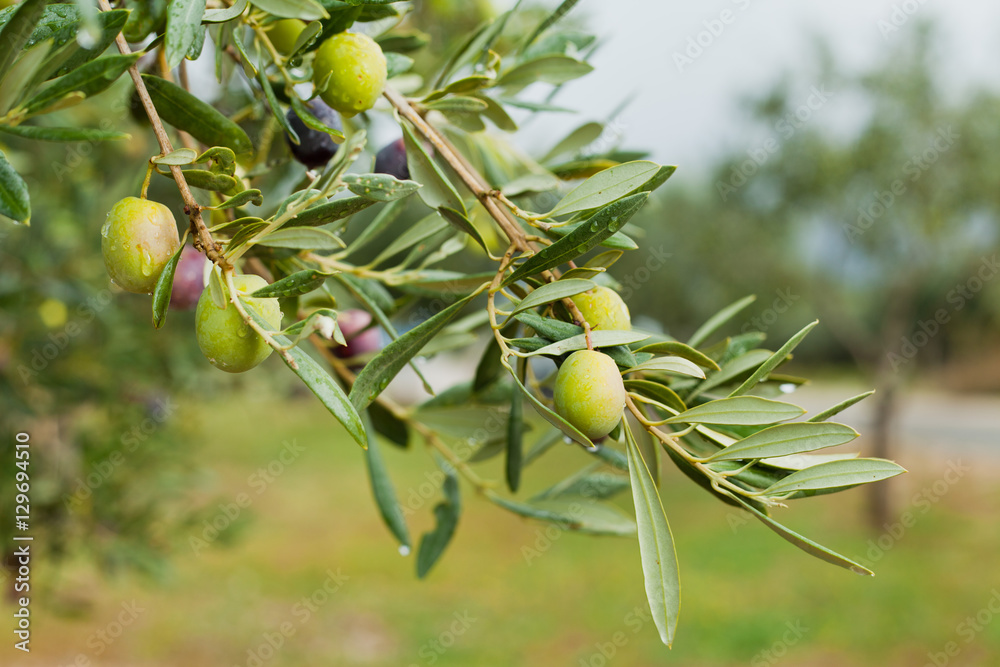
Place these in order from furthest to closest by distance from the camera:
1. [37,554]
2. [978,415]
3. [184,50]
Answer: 1. [978,415]
2. [37,554]
3. [184,50]

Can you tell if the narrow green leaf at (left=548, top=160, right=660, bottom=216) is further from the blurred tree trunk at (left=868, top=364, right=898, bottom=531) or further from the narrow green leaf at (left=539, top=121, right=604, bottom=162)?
the blurred tree trunk at (left=868, top=364, right=898, bottom=531)

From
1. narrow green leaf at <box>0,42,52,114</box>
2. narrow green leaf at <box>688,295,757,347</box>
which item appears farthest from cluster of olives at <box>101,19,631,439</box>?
narrow green leaf at <box>688,295,757,347</box>

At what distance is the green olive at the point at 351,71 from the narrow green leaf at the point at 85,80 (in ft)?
0.69

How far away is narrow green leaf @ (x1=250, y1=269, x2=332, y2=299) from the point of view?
517 mm

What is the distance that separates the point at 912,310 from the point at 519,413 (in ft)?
65.4

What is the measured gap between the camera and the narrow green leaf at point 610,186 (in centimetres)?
59

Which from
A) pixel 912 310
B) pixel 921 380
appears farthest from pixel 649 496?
pixel 921 380

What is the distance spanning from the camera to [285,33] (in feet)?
2.64

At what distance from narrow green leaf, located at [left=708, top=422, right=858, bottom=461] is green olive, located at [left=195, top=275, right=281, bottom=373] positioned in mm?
384

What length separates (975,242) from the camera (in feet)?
30.6

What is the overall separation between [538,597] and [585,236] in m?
7.26

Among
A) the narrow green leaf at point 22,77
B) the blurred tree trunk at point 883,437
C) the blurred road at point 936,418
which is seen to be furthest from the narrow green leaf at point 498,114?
the blurred road at point 936,418

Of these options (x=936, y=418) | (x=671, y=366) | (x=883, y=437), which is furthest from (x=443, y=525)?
(x=936, y=418)

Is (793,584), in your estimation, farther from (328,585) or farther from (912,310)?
(912,310)
